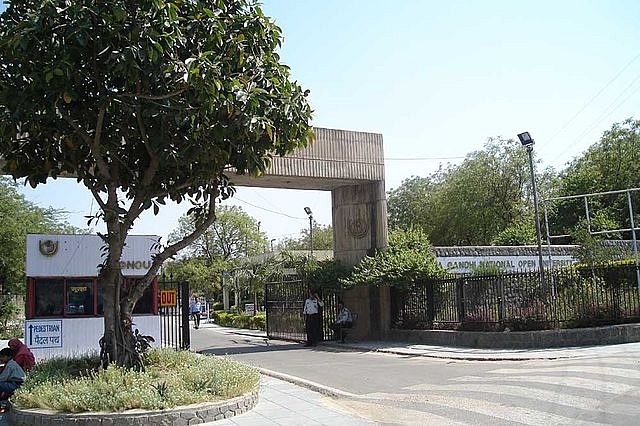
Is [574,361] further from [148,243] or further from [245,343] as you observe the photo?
[245,343]

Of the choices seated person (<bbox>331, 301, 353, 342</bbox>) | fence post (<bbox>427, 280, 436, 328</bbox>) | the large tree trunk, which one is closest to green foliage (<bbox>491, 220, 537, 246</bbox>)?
fence post (<bbox>427, 280, 436, 328</bbox>)

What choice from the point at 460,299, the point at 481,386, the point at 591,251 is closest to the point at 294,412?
the point at 481,386

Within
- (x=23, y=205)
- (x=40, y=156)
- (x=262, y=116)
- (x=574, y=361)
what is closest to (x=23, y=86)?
(x=40, y=156)

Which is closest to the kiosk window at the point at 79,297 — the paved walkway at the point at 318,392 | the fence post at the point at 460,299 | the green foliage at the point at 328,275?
the paved walkway at the point at 318,392

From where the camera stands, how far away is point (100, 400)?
30.3 ft

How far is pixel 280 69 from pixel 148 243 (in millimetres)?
8804

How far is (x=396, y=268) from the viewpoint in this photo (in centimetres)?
2147

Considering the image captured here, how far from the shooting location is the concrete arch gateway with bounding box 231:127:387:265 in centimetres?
2142

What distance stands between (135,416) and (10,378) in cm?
370

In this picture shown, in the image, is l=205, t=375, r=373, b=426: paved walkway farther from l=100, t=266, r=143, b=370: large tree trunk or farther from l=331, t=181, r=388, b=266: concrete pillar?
l=331, t=181, r=388, b=266: concrete pillar

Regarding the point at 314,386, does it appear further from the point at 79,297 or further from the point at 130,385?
the point at 79,297

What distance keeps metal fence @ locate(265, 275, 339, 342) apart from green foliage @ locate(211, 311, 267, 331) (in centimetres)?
338

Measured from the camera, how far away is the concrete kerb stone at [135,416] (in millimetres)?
8977

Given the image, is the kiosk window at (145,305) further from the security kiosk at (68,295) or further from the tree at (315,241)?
the tree at (315,241)
